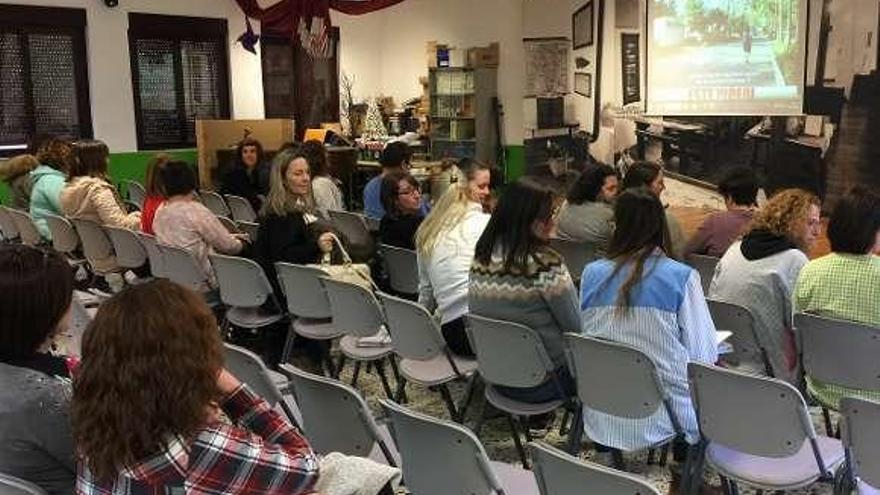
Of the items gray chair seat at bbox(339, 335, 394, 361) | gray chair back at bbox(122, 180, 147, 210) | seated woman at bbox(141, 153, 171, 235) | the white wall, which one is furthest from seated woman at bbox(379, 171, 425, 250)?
the white wall

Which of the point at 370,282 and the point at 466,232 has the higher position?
the point at 466,232

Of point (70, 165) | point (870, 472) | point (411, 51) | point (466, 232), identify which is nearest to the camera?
point (870, 472)

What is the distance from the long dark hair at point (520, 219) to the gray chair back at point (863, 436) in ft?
4.29

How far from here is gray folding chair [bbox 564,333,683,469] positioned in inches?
105

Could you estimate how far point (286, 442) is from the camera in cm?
183

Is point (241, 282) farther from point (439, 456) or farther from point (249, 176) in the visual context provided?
point (249, 176)

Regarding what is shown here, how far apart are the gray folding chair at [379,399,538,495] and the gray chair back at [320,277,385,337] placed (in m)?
1.39

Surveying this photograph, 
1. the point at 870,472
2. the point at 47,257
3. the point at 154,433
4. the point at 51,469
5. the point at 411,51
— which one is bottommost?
the point at 870,472

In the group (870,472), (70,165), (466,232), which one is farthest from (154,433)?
(70,165)

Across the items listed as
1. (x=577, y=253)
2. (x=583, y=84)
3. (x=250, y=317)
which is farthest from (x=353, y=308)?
(x=583, y=84)

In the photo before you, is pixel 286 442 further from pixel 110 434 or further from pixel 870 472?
pixel 870 472

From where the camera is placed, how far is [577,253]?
16.7 feet

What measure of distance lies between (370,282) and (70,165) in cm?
287

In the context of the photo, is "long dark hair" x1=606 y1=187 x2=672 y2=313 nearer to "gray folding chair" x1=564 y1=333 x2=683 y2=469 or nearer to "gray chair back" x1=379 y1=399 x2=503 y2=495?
"gray folding chair" x1=564 y1=333 x2=683 y2=469
